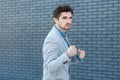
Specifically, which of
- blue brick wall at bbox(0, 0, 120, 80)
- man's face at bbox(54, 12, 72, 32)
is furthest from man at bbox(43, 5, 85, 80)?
blue brick wall at bbox(0, 0, 120, 80)

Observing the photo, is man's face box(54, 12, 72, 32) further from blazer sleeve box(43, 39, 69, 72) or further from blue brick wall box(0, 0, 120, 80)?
blue brick wall box(0, 0, 120, 80)

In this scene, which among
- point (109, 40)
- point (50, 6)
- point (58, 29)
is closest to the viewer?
point (58, 29)

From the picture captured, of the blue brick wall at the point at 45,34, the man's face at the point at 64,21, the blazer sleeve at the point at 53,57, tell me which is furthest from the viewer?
the blue brick wall at the point at 45,34

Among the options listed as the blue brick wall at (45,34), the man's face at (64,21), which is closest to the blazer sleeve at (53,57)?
the man's face at (64,21)

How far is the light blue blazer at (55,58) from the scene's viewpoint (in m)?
3.27

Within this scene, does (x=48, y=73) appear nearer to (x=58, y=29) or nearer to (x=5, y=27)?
(x=58, y=29)

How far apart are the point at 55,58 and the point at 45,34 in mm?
4793

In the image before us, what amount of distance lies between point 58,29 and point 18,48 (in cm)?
522

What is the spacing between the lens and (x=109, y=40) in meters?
6.93

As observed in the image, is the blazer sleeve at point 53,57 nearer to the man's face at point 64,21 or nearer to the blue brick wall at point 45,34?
the man's face at point 64,21

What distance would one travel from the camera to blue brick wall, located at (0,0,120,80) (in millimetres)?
6930

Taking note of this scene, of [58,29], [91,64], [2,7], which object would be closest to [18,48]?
[2,7]

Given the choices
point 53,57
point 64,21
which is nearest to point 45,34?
point 64,21

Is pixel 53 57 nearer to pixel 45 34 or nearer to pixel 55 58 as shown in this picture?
pixel 55 58
